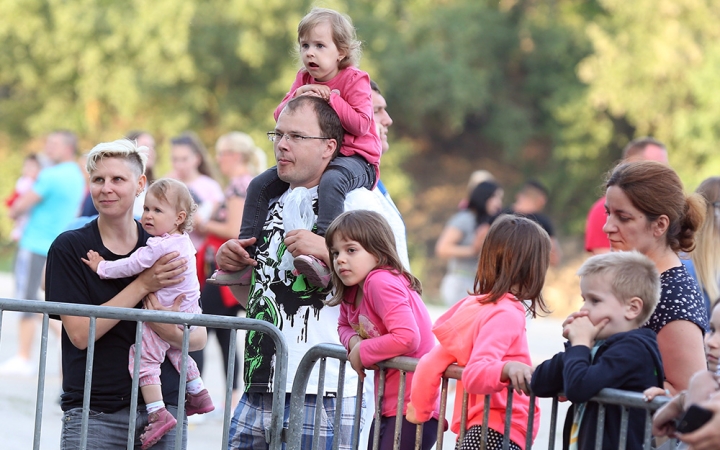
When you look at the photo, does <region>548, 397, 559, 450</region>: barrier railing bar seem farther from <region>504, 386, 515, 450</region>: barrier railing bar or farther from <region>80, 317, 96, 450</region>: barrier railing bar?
<region>80, 317, 96, 450</region>: barrier railing bar

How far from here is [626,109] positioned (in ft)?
92.1

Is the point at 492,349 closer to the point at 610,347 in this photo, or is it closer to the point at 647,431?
the point at 610,347

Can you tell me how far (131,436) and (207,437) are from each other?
3.36 metres

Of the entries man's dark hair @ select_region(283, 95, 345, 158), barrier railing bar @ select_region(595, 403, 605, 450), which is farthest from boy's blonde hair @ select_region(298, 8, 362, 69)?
barrier railing bar @ select_region(595, 403, 605, 450)

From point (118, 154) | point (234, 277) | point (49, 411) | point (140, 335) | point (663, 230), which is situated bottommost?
point (49, 411)

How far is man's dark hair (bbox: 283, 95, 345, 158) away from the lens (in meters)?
3.84

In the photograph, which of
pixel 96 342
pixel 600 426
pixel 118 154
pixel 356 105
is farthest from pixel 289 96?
pixel 600 426

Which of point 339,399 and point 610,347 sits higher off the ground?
point 610,347

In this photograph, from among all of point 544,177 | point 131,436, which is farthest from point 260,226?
point 544,177

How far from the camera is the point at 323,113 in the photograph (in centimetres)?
385

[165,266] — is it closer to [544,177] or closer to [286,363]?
[286,363]

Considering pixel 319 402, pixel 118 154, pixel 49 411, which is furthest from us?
pixel 49 411

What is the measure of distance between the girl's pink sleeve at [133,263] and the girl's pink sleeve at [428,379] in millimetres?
1135

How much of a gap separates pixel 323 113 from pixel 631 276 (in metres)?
1.47
